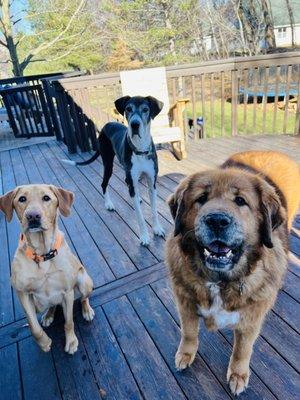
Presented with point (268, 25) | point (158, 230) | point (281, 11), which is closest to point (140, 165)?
point (158, 230)

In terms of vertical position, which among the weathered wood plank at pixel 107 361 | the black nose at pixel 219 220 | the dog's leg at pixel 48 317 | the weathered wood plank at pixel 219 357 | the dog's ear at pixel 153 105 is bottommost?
the weathered wood plank at pixel 219 357

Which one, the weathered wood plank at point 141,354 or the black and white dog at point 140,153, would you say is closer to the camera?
the weathered wood plank at point 141,354

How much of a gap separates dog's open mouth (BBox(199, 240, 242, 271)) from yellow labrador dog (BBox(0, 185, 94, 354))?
0.89 meters

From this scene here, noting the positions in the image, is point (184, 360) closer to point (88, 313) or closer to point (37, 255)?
point (88, 313)

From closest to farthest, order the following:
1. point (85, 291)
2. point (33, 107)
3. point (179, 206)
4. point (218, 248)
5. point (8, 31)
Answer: point (218, 248)
point (179, 206)
point (85, 291)
point (33, 107)
point (8, 31)

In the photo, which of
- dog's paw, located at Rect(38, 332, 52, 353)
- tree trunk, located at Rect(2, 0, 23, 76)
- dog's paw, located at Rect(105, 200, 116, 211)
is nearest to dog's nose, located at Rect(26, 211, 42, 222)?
dog's paw, located at Rect(38, 332, 52, 353)

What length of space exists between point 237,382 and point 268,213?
0.88m

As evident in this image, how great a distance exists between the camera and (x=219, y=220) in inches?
49.8

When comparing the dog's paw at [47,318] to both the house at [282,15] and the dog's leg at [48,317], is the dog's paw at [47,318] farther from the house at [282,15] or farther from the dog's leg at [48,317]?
the house at [282,15]

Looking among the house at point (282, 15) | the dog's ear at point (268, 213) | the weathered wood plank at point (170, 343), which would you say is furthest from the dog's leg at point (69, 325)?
the house at point (282, 15)

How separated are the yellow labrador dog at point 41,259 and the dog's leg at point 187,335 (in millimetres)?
639

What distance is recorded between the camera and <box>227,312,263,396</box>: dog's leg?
154 cm

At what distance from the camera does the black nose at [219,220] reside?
1.26 m

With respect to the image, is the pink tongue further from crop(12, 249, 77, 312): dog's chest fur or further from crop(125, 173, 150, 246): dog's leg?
crop(125, 173, 150, 246): dog's leg
